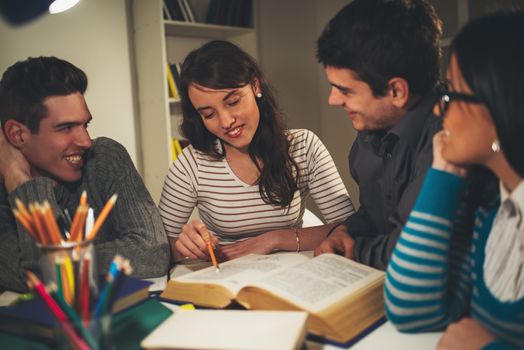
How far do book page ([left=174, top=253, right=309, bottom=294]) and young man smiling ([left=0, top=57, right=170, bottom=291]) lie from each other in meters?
0.23

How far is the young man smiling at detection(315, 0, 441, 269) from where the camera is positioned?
3.69 feet

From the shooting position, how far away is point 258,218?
61.8 inches

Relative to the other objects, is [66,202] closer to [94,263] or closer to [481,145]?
[94,263]

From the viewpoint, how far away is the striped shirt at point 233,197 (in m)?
1.57

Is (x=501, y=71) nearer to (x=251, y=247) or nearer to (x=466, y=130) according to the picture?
(x=466, y=130)

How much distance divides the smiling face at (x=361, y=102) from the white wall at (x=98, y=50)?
195 centimetres

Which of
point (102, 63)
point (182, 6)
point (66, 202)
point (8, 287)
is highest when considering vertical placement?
point (182, 6)

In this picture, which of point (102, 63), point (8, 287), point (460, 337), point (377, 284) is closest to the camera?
point (460, 337)

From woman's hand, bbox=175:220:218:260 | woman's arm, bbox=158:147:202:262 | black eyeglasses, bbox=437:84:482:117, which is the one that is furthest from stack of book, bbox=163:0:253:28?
black eyeglasses, bbox=437:84:482:117

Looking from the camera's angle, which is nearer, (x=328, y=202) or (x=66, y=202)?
(x=66, y=202)

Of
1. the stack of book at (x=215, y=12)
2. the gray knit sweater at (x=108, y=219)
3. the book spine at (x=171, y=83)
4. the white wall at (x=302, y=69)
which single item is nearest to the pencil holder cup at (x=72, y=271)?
the gray knit sweater at (x=108, y=219)

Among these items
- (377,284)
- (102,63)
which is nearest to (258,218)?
(377,284)

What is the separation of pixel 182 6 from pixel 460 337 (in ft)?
8.61

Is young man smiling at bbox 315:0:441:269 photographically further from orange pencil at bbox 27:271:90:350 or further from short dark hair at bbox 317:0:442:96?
orange pencil at bbox 27:271:90:350
